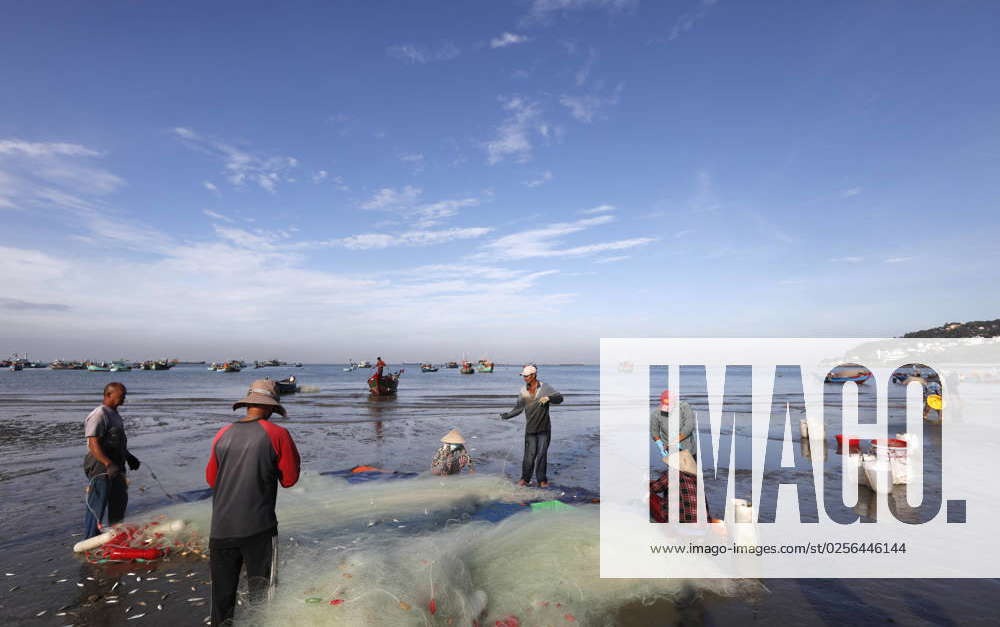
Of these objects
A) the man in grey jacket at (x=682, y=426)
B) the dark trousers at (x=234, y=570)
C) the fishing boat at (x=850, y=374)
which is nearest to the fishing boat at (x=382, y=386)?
the man in grey jacket at (x=682, y=426)

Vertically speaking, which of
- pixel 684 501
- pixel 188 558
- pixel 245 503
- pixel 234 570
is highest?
pixel 245 503

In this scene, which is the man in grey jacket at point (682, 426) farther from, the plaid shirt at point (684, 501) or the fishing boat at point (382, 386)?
the fishing boat at point (382, 386)

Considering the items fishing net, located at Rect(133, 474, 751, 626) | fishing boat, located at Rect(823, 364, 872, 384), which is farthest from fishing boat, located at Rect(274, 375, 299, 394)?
fishing boat, located at Rect(823, 364, 872, 384)

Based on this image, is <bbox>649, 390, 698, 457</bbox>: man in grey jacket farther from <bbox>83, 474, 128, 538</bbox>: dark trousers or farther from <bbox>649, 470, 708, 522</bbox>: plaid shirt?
<bbox>83, 474, 128, 538</bbox>: dark trousers

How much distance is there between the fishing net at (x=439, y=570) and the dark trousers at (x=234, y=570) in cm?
15

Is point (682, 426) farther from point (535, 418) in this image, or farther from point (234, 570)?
point (234, 570)

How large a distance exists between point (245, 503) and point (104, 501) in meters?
4.04

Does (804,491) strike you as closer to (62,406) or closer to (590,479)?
(590,479)

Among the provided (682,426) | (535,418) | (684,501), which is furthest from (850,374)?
(684,501)

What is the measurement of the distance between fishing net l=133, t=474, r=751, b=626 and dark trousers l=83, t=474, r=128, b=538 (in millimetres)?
786

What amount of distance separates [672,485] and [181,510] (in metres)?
7.36

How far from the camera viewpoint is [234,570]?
4.08 m

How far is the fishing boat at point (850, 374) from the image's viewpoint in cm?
5391

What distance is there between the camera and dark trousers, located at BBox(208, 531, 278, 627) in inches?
156
